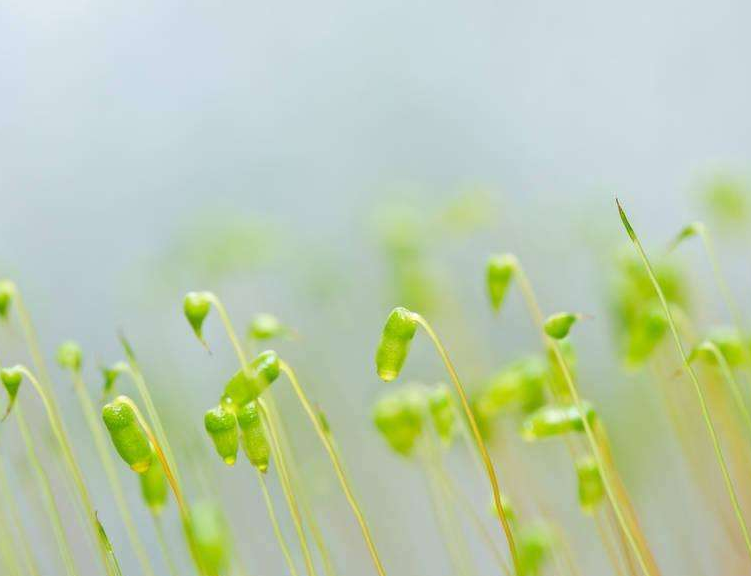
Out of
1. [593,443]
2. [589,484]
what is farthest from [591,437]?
[589,484]

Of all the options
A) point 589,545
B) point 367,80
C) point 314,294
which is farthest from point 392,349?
point 367,80

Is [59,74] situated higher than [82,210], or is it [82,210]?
[59,74]

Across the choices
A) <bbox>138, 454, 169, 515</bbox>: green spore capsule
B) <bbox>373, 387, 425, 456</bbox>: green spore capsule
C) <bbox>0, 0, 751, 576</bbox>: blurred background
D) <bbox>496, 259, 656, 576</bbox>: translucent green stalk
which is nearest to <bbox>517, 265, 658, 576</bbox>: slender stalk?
<bbox>496, 259, 656, 576</bbox>: translucent green stalk

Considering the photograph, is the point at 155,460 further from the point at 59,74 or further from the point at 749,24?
the point at 749,24

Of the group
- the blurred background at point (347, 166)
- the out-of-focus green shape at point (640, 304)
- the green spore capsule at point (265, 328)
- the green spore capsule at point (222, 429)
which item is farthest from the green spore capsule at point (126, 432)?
the blurred background at point (347, 166)

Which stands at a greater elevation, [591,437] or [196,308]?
[196,308]

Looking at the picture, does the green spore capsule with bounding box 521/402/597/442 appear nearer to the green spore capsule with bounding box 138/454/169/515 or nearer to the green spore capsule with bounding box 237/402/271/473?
the green spore capsule with bounding box 237/402/271/473

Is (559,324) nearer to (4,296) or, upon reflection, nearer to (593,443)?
(593,443)

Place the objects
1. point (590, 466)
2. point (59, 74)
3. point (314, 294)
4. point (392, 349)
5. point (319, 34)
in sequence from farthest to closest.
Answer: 1. point (319, 34)
2. point (59, 74)
3. point (314, 294)
4. point (590, 466)
5. point (392, 349)
